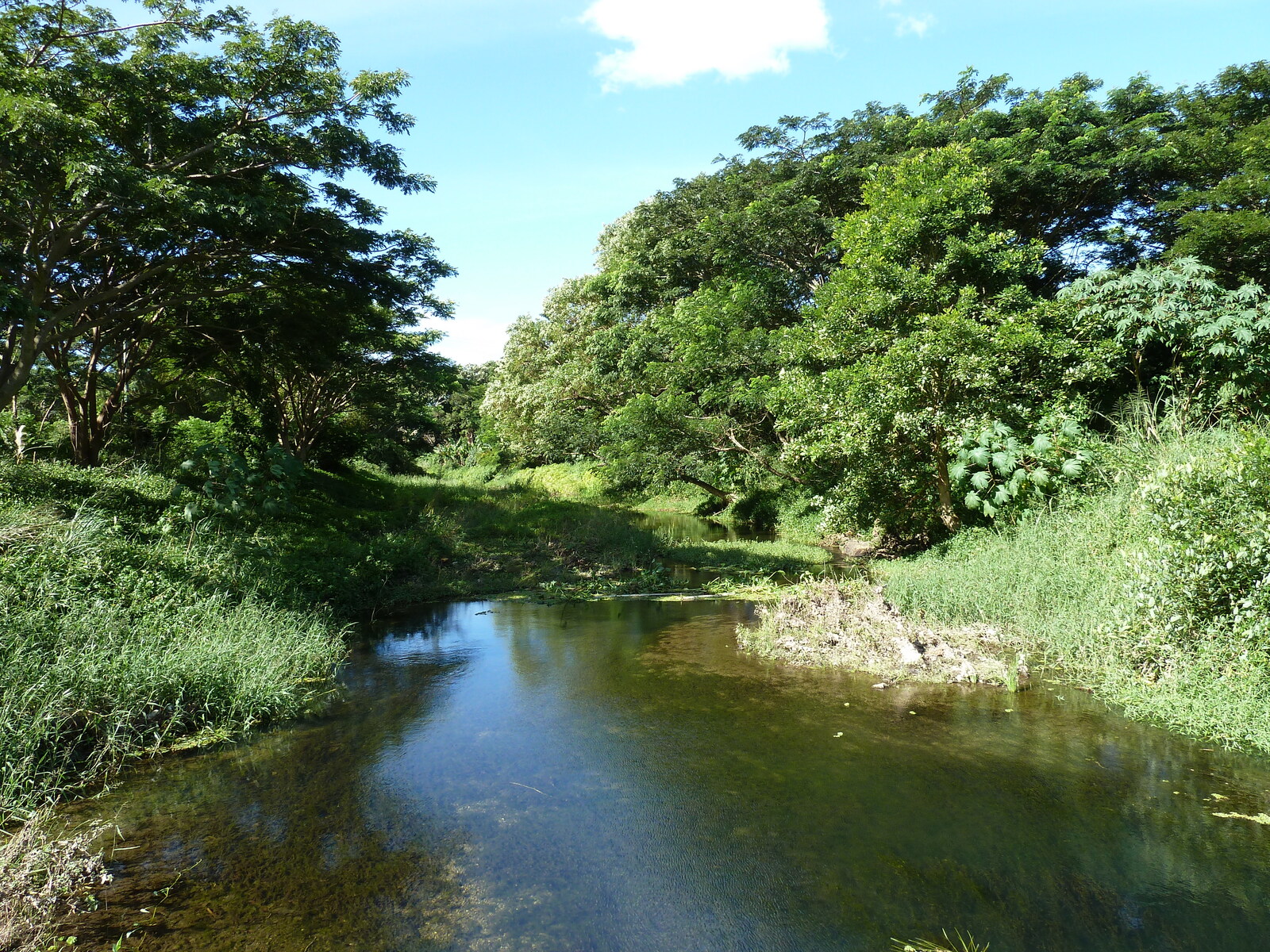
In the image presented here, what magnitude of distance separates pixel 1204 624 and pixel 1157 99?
59.4ft

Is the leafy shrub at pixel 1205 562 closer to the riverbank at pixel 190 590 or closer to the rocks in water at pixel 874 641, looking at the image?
the rocks in water at pixel 874 641

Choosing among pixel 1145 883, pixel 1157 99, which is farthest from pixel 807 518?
pixel 1145 883

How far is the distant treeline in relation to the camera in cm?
1253

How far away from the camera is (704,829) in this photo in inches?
177

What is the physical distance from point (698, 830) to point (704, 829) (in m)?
0.04

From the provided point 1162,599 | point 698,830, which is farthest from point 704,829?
point 1162,599

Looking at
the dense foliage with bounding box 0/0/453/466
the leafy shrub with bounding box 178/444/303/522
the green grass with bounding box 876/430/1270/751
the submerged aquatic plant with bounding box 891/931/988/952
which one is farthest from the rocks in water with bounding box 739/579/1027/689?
the dense foliage with bounding box 0/0/453/466

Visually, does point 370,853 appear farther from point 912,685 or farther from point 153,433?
point 153,433

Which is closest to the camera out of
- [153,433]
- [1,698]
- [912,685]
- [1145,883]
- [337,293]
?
[1145,883]

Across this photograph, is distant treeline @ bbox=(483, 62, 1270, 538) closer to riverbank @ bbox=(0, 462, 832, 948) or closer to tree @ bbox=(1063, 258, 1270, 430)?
tree @ bbox=(1063, 258, 1270, 430)

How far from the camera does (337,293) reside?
13891mm

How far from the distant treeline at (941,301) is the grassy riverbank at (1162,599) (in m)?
3.00

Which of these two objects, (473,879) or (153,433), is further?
(153,433)

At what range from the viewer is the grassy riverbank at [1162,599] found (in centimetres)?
546
